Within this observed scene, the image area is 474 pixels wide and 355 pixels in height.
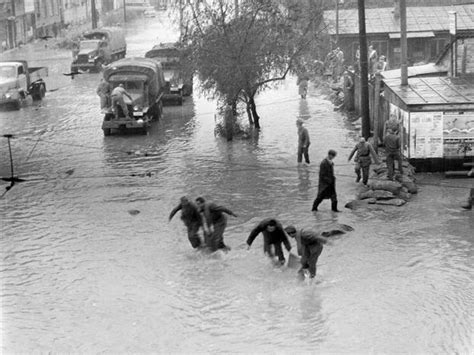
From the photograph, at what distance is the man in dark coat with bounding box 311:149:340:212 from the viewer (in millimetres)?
20047

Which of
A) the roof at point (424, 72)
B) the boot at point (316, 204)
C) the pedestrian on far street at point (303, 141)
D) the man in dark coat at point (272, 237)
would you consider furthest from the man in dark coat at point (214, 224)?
the roof at point (424, 72)

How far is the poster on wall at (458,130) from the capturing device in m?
23.5

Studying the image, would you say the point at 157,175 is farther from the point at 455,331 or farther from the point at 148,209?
the point at 455,331

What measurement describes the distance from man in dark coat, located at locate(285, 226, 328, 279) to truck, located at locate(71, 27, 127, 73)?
122 ft

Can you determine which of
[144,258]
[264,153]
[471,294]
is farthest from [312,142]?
[471,294]

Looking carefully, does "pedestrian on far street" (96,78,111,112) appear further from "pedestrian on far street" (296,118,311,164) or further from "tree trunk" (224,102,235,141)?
"pedestrian on far street" (296,118,311,164)

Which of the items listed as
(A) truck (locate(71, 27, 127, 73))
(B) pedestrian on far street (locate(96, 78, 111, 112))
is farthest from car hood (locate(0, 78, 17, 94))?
(A) truck (locate(71, 27, 127, 73))

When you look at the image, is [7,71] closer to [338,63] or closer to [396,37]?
[338,63]

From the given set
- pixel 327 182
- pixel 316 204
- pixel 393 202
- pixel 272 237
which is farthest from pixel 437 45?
pixel 272 237

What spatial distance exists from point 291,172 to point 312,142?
4.24 meters

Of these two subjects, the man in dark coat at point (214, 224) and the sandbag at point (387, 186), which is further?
the sandbag at point (387, 186)

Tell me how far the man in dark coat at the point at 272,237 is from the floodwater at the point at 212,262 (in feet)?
0.95

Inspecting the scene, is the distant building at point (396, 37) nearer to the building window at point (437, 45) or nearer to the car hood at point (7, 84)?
the building window at point (437, 45)

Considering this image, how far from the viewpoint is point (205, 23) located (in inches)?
1232
